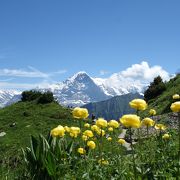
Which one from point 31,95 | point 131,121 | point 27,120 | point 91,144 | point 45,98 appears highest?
point 31,95

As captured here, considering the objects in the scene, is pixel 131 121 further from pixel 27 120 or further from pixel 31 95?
pixel 31 95

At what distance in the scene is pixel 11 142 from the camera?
86.9 feet

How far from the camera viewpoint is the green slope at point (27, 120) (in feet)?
89.2

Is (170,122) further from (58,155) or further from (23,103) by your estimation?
(23,103)

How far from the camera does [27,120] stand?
107ft

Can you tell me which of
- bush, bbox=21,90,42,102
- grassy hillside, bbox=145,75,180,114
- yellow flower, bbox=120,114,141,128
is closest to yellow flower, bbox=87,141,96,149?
yellow flower, bbox=120,114,141,128

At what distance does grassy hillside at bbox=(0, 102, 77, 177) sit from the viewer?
27.2m

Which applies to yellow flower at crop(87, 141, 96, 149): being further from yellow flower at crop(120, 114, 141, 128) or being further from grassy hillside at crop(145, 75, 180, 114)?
grassy hillside at crop(145, 75, 180, 114)

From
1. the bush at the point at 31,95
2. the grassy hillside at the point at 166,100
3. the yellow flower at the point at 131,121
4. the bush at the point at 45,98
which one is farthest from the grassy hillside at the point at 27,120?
the yellow flower at the point at 131,121

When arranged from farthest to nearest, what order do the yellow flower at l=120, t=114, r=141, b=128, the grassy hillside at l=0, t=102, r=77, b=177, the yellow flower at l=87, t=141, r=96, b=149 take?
the grassy hillside at l=0, t=102, r=77, b=177 → the yellow flower at l=87, t=141, r=96, b=149 → the yellow flower at l=120, t=114, r=141, b=128

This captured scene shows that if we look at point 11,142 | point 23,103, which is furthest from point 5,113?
point 11,142

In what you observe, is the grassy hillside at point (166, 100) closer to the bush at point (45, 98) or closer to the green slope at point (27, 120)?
the green slope at point (27, 120)

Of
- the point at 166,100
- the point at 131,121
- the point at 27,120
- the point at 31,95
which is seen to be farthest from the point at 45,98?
the point at 131,121

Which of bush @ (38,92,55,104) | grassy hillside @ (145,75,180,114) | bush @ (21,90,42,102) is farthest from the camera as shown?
bush @ (21,90,42,102)
